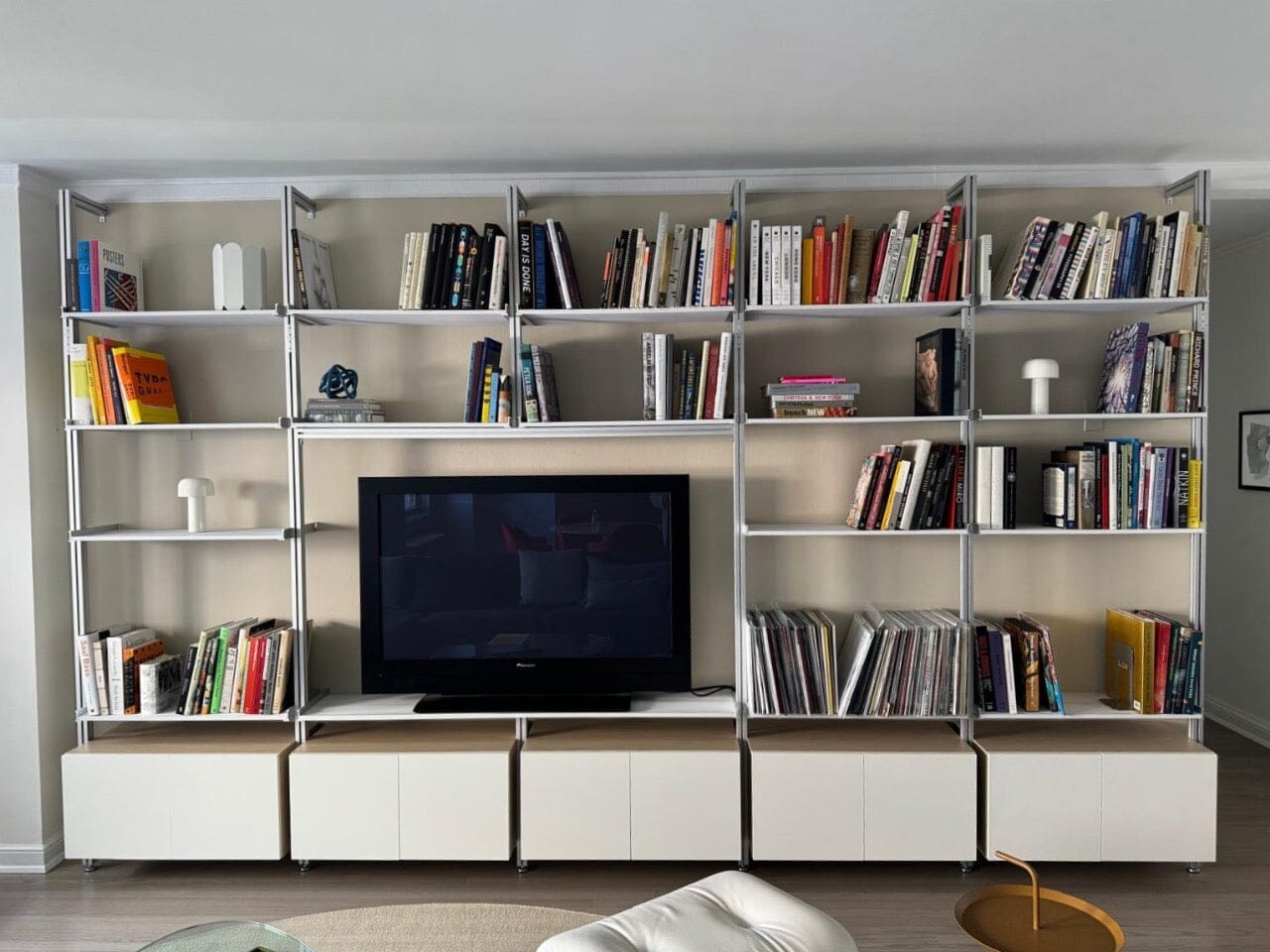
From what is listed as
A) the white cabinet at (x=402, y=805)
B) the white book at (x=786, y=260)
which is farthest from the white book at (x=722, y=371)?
the white cabinet at (x=402, y=805)

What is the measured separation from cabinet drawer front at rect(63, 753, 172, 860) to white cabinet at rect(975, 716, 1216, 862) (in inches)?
110

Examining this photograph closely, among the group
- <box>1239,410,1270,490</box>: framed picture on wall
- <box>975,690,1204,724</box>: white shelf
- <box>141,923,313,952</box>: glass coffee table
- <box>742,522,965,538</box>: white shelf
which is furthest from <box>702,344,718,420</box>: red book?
<box>1239,410,1270,490</box>: framed picture on wall

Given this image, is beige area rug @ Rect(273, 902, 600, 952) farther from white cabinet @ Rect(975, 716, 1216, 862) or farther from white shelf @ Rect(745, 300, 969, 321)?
white shelf @ Rect(745, 300, 969, 321)

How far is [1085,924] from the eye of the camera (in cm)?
250

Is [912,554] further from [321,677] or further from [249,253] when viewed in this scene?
[249,253]

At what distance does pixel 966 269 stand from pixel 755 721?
5.77ft

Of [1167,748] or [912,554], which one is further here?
[912,554]

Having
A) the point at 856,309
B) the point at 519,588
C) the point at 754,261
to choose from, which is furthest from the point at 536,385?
the point at 856,309

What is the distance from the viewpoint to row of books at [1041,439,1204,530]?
3109mm

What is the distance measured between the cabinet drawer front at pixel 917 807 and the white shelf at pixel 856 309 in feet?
4.90

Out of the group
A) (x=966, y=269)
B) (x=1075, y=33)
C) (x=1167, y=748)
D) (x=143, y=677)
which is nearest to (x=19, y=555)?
(x=143, y=677)

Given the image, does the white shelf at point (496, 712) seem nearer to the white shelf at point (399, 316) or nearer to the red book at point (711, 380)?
the red book at point (711, 380)

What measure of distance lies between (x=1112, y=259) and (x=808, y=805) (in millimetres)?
2092

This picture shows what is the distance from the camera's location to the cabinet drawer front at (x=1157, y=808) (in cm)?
307
